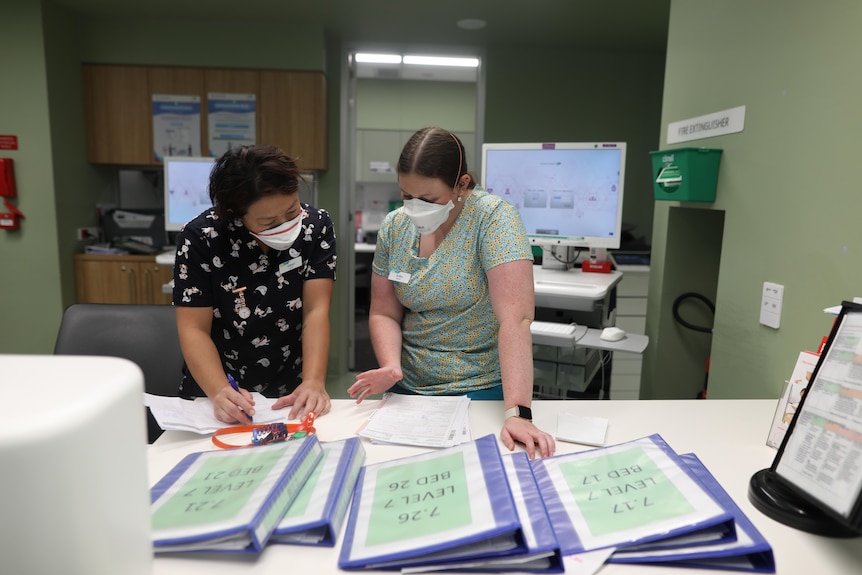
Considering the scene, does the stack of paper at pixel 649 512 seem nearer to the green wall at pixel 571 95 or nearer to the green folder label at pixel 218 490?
the green folder label at pixel 218 490

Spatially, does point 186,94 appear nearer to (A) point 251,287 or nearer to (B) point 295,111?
(B) point 295,111

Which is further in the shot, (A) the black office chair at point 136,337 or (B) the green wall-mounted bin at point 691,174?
(B) the green wall-mounted bin at point 691,174

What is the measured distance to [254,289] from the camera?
146 cm

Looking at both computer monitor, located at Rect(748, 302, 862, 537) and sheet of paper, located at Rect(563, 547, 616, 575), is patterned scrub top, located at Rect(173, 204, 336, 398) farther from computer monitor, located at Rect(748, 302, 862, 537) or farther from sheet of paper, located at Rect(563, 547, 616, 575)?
computer monitor, located at Rect(748, 302, 862, 537)

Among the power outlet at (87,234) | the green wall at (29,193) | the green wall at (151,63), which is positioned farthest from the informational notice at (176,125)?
the power outlet at (87,234)

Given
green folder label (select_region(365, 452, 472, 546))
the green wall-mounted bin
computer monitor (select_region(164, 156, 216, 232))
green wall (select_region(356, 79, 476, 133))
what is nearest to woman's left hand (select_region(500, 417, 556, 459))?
green folder label (select_region(365, 452, 472, 546))

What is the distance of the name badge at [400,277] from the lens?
145 cm

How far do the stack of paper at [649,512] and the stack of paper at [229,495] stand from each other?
0.42m

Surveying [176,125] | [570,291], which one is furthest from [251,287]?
[176,125]

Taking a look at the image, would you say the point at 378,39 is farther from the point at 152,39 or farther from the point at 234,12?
the point at 152,39

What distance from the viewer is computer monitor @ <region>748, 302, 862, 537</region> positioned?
79cm

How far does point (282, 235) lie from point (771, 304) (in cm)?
140

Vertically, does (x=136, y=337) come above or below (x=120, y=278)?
above

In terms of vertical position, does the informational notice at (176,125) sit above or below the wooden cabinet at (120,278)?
above
